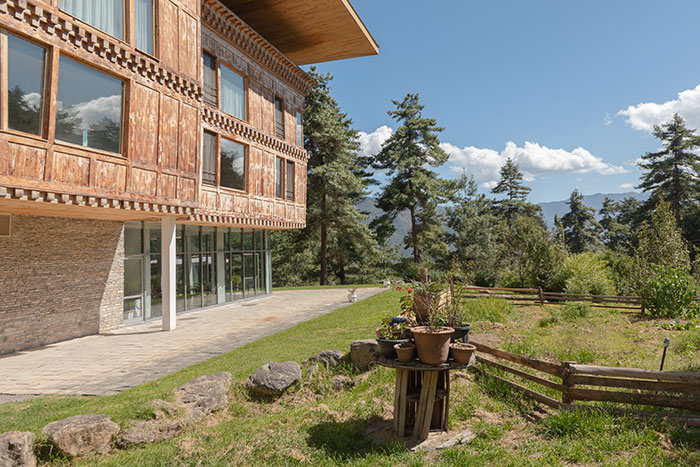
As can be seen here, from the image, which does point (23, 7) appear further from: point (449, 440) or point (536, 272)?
point (536, 272)

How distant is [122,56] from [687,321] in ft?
60.7

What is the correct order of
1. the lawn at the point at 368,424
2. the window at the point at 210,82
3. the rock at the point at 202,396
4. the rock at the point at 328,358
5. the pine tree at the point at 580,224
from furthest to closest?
the pine tree at the point at 580,224 → the window at the point at 210,82 → the rock at the point at 328,358 → the rock at the point at 202,396 → the lawn at the point at 368,424

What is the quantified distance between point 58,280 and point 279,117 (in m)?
13.1

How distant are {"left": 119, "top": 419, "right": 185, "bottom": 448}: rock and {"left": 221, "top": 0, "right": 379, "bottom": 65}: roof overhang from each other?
18.4 m

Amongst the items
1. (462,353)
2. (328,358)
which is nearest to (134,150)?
(328,358)

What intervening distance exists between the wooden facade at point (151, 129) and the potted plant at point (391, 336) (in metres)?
8.43

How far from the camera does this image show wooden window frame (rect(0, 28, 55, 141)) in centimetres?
869

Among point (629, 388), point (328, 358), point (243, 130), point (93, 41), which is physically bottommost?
point (328, 358)

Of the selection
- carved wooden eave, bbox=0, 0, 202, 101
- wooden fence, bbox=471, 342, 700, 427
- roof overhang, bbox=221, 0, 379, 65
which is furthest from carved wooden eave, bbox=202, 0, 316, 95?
wooden fence, bbox=471, 342, 700, 427

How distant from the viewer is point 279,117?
71.5 ft

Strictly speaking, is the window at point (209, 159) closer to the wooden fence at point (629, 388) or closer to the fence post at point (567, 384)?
the wooden fence at point (629, 388)

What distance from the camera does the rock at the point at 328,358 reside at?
8164 mm

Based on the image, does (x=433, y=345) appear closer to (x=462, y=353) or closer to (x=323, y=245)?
(x=462, y=353)

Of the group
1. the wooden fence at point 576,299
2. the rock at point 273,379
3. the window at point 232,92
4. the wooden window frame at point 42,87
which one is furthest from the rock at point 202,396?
the window at point 232,92
